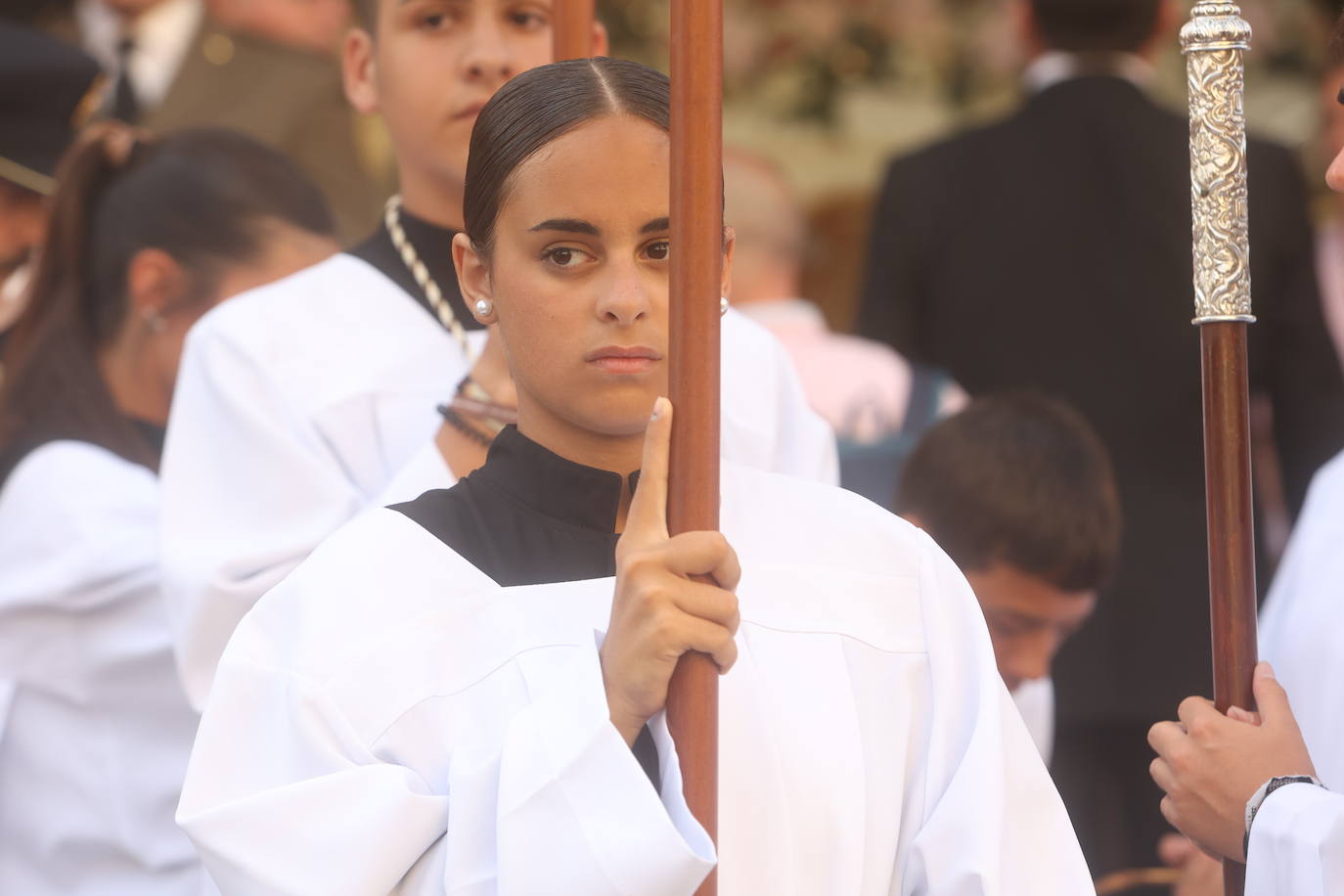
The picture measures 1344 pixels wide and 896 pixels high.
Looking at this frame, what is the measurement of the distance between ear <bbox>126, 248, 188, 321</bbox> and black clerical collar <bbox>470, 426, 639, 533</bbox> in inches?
68.4

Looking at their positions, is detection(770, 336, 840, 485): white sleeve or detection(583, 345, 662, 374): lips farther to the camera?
detection(770, 336, 840, 485): white sleeve

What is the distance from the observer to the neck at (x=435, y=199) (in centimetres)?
339

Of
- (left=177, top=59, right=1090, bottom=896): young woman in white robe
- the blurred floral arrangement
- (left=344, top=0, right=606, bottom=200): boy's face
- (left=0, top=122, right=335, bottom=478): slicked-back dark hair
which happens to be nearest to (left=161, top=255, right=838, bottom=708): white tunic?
(left=344, top=0, right=606, bottom=200): boy's face

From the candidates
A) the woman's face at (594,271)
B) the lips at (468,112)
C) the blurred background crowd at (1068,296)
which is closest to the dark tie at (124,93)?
the blurred background crowd at (1068,296)

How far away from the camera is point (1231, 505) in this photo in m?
2.62

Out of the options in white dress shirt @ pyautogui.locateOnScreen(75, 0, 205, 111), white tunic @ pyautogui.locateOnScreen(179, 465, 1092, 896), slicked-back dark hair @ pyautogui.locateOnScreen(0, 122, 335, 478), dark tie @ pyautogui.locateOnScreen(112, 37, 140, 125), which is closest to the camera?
white tunic @ pyautogui.locateOnScreen(179, 465, 1092, 896)

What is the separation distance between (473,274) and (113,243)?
177 centimetres

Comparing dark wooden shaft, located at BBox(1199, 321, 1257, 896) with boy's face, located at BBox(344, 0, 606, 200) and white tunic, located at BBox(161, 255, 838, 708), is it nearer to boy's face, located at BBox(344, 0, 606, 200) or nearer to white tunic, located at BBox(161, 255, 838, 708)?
white tunic, located at BBox(161, 255, 838, 708)

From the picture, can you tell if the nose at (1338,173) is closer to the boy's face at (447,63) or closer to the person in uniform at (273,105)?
the boy's face at (447,63)

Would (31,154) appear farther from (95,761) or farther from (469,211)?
(469,211)

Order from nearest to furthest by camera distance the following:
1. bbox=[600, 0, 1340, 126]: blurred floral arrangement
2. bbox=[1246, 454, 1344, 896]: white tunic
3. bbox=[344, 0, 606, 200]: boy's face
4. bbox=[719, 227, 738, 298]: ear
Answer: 1. bbox=[719, 227, 738, 298]: ear
2. bbox=[1246, 454, 1344, 896]: white tunic
3. bbox=[344, 0, 606, 200]: boy's face
4. bbox=[600, 0, 1340, 126]: blurred floral arrangement

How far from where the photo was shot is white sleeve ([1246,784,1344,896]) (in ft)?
8.21

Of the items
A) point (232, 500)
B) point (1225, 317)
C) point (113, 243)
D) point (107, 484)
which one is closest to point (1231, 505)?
point (1225, 317)

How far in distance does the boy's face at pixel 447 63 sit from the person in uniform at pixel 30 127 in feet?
5.51
